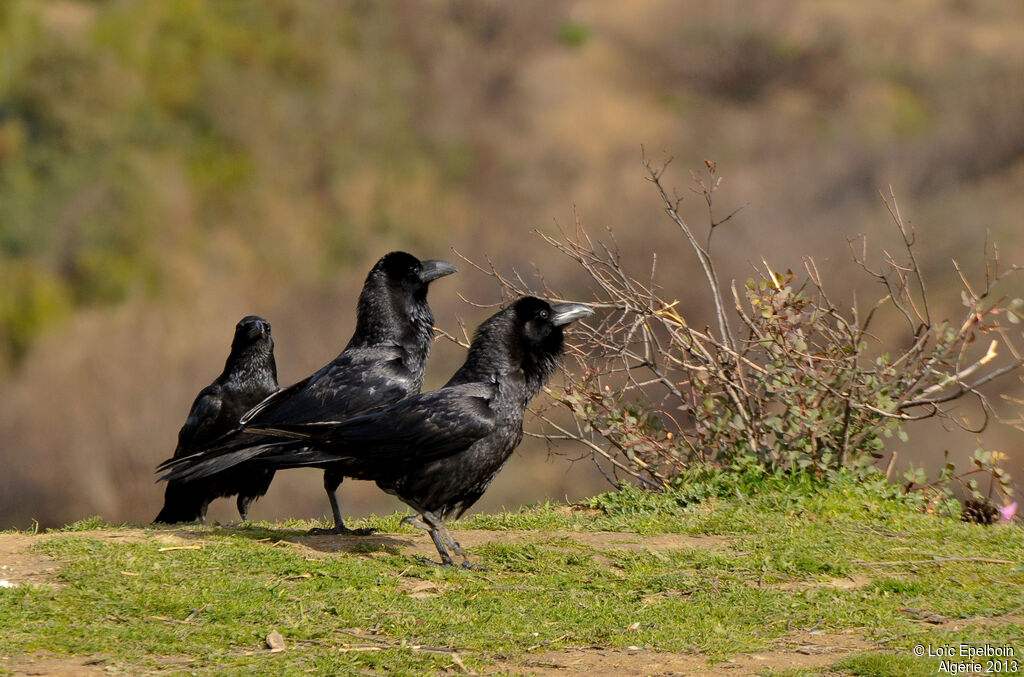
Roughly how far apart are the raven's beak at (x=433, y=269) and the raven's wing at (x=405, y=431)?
1.56 meters

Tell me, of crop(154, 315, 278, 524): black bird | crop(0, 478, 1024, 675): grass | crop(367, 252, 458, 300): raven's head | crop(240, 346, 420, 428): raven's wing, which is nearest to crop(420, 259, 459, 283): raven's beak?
crop(367, 252, 458, 300): raven's head

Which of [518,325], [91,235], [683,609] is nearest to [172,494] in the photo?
[518,325]

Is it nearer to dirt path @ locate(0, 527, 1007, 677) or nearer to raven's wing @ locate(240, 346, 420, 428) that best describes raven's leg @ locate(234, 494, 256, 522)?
raven's wing @ locate(240, 346, 420, 428)

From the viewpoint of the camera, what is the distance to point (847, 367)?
7.80 metres

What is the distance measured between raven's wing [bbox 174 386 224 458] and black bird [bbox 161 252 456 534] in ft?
1.78

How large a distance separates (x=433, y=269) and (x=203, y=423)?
174cm

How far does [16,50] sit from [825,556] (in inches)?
1618

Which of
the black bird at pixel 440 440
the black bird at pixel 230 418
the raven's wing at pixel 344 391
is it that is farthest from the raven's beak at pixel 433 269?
the black bird at pixel 440 440

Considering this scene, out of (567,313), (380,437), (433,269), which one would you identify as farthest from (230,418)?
(567,313)

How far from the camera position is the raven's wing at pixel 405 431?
20.8 ft

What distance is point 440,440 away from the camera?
633 centimetres

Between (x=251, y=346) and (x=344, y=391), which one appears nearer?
(x=344, y=391)

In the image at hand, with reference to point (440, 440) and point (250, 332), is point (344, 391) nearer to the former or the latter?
point (440, 440)

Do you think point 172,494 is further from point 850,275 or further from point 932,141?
point 932,141
